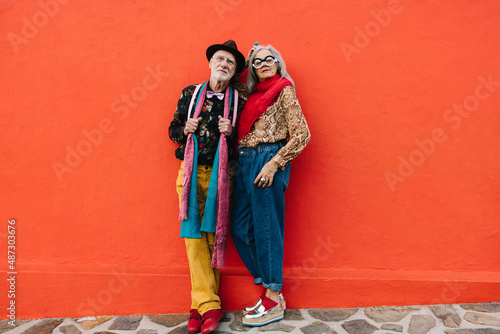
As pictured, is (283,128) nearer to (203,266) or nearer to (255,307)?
(203,266)

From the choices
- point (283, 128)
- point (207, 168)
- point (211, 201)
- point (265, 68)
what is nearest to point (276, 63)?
point (265, 68)

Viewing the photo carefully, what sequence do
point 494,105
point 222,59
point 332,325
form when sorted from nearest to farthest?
point 332,325 → point 222,59 → point 494,105

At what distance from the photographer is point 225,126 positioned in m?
2.45

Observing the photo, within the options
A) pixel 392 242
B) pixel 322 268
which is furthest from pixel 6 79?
pixel 392 242

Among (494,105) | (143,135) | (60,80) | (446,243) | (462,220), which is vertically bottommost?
(446,243)

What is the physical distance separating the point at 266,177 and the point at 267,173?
1.2 inches

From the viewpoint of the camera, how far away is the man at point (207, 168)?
241 cm

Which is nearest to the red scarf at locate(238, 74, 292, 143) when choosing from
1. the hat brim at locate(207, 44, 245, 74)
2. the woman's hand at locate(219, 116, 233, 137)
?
the woman's hand at locate(219, 116, 233, 137)

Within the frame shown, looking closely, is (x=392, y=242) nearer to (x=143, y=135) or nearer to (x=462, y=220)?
(x=462, y=220)

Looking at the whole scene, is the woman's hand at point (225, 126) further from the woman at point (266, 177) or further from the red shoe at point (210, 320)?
the red shoe at point (210, 320)

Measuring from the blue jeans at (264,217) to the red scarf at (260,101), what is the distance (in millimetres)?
184

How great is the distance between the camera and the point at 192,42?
2779 mm

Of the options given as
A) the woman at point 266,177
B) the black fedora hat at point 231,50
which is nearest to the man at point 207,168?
the black fedora hat at point 231,50

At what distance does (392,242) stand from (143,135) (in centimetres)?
225
